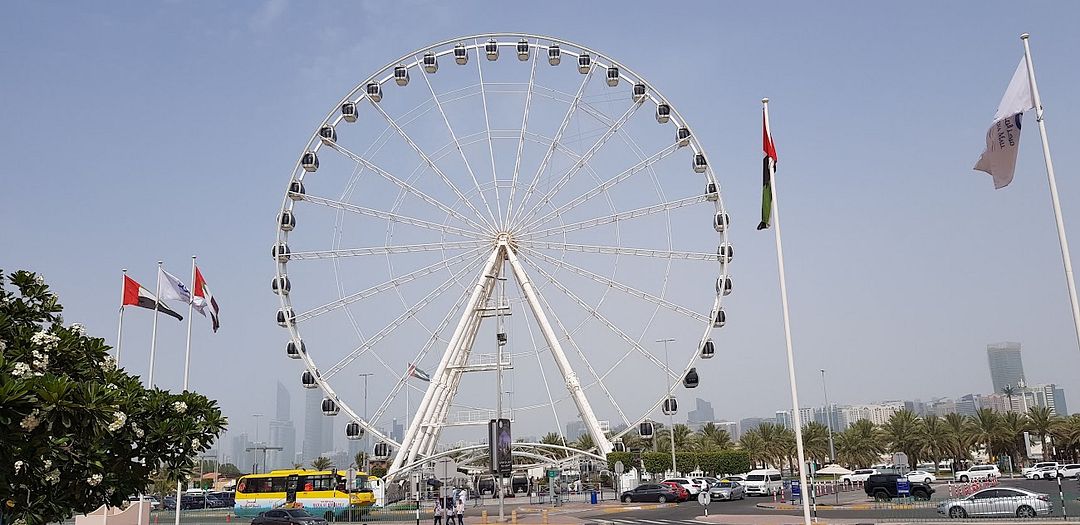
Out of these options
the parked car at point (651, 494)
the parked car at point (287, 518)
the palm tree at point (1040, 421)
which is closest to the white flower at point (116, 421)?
the parked car at point (287, 518)

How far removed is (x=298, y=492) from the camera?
155 ft

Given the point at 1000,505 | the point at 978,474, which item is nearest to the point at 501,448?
the point at 1000,505

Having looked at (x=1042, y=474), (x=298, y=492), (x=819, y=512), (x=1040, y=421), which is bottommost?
(x=819, y=512)

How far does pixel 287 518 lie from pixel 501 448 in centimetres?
951

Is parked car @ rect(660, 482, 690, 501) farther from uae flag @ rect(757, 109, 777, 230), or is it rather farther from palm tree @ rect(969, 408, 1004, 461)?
palm tree @ rect(969, 408, 1004, 461)

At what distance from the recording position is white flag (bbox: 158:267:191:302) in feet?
102

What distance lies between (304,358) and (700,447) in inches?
1875

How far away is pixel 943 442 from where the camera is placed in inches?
2997

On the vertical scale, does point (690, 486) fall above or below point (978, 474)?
above

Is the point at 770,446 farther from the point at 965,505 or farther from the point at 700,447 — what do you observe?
the point at 965,505

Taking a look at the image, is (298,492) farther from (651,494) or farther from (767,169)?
(767,169)

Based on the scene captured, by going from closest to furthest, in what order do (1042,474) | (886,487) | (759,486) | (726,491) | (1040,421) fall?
(886,487), (726,491), (759,486), (1042,474), (1040,421)

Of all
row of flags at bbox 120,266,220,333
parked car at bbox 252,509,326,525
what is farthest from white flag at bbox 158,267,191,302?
parked car at bbox 252,509,326,525

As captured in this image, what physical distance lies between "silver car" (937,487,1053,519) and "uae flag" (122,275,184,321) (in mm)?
28852
